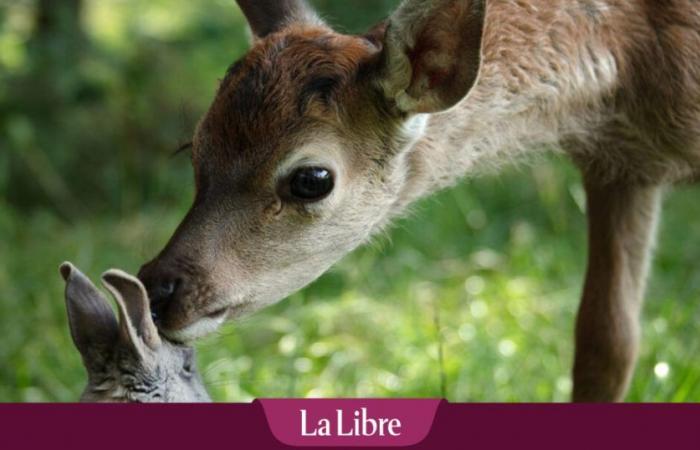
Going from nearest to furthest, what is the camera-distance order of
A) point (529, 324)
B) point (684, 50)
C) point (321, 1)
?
1. point (684, 50)
2. point (529, 324)
3. point (321, 1)

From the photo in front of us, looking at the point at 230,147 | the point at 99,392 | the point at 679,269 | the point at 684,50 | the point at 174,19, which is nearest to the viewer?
the point at 99,392

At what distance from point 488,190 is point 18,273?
2.84 metres

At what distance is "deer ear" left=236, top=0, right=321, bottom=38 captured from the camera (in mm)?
4898

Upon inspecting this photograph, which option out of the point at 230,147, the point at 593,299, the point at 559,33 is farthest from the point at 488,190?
the point at 230,147

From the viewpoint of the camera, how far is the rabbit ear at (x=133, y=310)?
367 cm

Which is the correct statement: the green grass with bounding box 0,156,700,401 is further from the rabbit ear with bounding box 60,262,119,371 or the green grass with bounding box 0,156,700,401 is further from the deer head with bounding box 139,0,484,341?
the rabbit ear with bounding box 60,262,119,371

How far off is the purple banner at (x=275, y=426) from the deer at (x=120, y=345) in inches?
5.4

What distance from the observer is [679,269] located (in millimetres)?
7551

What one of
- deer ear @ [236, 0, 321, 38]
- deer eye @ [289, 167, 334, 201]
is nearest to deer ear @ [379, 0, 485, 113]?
deer eye @ [289, 167, 334, 201]

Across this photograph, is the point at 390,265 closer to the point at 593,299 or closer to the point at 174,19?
the point at 593,299

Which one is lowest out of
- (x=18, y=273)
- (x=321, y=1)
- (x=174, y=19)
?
(x=174, y=19)

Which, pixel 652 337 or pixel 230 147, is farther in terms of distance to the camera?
pixel 652 337

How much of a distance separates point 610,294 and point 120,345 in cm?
225

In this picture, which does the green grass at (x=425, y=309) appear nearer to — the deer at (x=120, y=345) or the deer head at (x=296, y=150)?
the deer head at (x=296, y=150)
